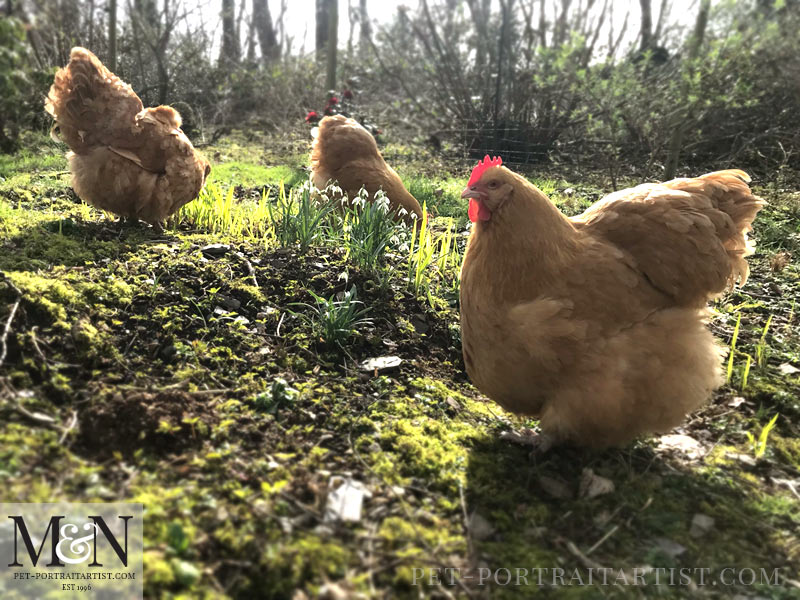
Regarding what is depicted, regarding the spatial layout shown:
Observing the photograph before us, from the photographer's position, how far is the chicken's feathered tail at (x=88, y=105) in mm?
4121

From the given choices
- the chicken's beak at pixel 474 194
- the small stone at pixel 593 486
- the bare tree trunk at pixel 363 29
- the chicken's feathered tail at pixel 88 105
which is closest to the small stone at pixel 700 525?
the small stone at pixel 593 486

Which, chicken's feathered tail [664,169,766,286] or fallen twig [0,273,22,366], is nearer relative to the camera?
fallen twig [0,273,22,366]

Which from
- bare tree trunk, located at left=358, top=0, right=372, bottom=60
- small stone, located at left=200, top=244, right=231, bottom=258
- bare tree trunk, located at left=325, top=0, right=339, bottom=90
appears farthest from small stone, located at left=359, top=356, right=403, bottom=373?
bare tree trunk, located at left=358, top=0, right=372, bottom=60

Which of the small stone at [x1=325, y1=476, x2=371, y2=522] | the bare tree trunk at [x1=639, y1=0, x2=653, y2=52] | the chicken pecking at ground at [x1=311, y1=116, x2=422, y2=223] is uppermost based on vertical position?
the bare tree trunk at [x1=639, y1=0, x2=653, y2=52]

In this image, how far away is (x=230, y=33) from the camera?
1572cm

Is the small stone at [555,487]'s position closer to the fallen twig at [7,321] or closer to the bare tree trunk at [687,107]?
the fallen twig at [7,321]

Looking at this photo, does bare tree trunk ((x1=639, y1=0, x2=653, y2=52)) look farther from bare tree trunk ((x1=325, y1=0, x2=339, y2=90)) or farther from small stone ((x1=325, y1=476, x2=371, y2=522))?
small stone ((x1=325, y1=476, x2=371, y2=522))

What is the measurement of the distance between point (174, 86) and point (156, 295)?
10018mm

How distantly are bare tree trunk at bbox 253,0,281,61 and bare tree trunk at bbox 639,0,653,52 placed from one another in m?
12.0

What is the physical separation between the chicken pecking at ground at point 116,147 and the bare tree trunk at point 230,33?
12.3 meters

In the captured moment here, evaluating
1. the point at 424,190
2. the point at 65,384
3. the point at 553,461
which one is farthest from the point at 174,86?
the point at 553,461

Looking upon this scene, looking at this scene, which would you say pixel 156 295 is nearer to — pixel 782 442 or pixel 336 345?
pixel 336 345

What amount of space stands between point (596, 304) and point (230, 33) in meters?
17.1

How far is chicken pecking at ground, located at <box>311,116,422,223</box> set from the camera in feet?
17.7
